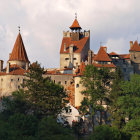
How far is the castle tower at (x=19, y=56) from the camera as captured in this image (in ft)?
260

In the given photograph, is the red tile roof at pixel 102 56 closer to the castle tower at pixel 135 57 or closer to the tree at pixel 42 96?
the castle tower at pixel 135 57

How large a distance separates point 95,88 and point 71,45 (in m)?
22.8

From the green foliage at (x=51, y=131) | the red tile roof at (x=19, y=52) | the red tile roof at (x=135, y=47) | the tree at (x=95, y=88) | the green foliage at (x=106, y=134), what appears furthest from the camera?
the red tile roof at (x=135, y=47)

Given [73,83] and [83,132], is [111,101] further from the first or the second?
[73,83]

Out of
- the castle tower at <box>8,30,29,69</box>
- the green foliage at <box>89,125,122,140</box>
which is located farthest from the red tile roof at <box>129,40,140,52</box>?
the green foliage at <box>89,125,122,140</box>

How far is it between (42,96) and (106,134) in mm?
12183

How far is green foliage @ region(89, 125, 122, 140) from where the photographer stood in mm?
49781

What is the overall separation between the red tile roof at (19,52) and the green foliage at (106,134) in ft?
108

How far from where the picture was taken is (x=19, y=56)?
3145 inches

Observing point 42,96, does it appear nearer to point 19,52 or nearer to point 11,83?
point 11,83

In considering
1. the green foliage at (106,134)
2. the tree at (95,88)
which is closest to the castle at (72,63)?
the tree at (95,88)

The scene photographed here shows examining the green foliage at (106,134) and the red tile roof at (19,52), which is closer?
the green foliage at (106,134)

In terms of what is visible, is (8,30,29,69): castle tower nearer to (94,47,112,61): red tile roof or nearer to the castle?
the castle

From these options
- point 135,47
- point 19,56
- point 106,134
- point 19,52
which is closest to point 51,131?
point 106,134
